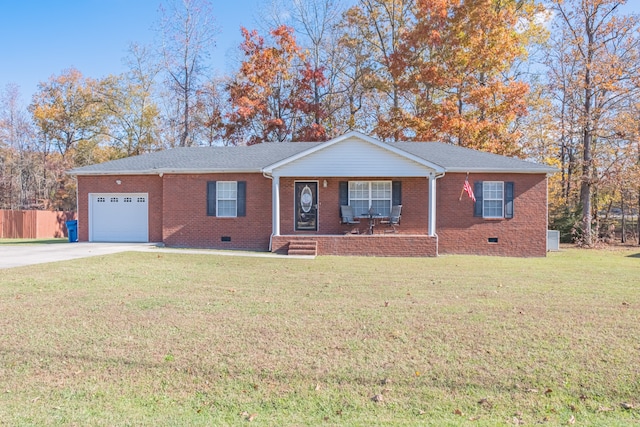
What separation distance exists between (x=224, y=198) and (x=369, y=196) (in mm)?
5249

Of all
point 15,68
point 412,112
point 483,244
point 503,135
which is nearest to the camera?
point 483,244

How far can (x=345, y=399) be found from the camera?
383 cm

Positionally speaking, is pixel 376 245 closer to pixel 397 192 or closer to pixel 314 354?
pixel 397 192

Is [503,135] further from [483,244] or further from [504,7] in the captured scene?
[483,244]

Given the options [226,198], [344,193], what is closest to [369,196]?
[344,193]

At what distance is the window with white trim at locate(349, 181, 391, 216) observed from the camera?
15.4 meters

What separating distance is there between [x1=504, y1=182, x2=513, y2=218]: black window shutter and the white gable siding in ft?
10.4

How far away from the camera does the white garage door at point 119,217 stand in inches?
655

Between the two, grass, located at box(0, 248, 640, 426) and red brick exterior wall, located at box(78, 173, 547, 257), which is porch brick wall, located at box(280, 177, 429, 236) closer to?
red brick exterior wall, located at box(78, 173, 547, 257)

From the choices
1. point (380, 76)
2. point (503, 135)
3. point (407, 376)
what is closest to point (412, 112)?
point (380, 76)

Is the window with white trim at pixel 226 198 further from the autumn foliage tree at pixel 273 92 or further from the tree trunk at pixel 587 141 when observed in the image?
the tree trunk at pixel 587 141

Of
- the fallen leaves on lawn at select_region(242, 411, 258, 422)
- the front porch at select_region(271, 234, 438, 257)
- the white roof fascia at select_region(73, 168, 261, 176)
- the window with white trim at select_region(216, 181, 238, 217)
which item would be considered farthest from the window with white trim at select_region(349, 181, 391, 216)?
the fallen leaves on lawn at select_region(242, 411, 258, 422)

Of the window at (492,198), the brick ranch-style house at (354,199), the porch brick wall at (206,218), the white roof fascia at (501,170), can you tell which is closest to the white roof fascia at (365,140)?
the brick ranch-style house at (354,199)

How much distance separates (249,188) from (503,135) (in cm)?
1439
